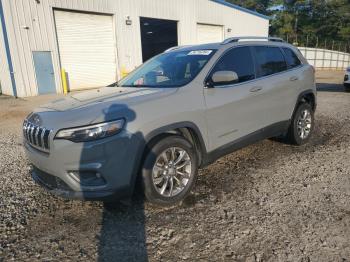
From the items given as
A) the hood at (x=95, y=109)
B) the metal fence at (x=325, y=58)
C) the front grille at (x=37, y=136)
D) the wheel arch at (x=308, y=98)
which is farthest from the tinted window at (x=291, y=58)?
the metal fence at (x=325, y=58)

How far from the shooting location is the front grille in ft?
9.79

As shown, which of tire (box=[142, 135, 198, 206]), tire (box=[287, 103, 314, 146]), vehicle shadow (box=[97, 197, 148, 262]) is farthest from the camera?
tire (box=[287, 103, 314, 146])

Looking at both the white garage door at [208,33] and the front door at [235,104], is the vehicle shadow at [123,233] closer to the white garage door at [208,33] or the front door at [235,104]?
the front door at [235,104]

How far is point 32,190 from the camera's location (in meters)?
3.96

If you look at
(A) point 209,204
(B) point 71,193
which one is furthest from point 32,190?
(A) point 209,204

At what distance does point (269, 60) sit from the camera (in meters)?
4.78

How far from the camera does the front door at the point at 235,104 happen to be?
3.73 metres

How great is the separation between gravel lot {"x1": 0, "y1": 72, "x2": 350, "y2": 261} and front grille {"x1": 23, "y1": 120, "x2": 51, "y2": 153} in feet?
2.60

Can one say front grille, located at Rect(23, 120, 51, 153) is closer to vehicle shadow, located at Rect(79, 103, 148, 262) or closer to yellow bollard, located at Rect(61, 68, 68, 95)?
vehicle shadow, located at Rect(79, 103, 148, 262)

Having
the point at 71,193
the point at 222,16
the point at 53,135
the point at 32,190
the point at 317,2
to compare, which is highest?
the point at 317,2

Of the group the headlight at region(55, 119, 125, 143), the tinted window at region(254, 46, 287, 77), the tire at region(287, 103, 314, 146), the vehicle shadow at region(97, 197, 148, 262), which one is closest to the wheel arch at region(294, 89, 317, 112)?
the tire at region(287, 103, 314, 146)

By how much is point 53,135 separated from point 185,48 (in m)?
2.49

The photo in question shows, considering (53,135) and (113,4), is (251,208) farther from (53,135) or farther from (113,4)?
(113,4)

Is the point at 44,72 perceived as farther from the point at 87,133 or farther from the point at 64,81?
the point at 87,133
